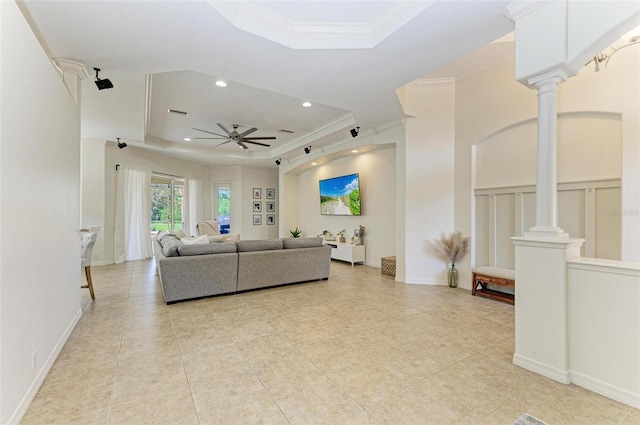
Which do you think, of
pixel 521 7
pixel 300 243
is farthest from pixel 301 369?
pixel 521 7

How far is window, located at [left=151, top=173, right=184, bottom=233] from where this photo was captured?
Answer: 28.5ft

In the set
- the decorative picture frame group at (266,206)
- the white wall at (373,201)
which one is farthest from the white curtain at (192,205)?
the white wall at (373,201)

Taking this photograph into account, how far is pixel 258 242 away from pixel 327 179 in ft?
12.6

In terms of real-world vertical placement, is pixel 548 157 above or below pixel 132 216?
above

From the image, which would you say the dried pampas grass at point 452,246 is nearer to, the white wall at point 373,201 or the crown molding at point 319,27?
the white wall at point 373,201

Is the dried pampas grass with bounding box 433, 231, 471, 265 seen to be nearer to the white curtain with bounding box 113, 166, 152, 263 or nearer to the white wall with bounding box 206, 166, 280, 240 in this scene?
the white wall with bounding box 206, 166, 280, 240

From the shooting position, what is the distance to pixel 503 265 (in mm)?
4273

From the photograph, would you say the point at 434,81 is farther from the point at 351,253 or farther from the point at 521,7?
the point at 351,253

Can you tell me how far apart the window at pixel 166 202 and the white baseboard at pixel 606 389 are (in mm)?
9426

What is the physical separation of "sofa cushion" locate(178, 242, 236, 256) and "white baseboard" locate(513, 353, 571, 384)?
12.2 ft

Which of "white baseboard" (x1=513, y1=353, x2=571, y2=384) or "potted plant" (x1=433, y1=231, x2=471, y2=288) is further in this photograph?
"potted plant" (x1=433, y1=231, x2=471, y2=288)

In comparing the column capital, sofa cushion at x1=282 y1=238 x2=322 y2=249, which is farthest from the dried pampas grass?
the column capital

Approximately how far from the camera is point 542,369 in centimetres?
225

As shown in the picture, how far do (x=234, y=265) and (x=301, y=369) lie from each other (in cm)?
240
